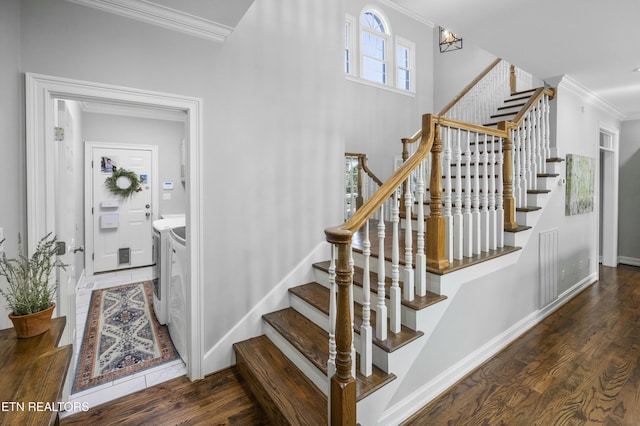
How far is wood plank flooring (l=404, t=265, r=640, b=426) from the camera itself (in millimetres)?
1839

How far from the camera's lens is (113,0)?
1.87 m

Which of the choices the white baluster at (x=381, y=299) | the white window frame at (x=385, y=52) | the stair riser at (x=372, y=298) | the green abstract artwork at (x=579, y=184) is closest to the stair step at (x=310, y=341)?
the white baluster at (x=381, y=299)

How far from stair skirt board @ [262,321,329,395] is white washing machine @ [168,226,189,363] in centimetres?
66

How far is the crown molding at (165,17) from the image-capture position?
1893mm

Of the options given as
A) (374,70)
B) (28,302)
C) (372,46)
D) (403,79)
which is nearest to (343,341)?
(28,302)

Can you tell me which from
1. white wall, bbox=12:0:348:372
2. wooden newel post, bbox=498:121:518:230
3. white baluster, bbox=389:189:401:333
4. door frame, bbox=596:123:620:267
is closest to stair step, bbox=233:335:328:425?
white wall, bbox=12:0:348:372

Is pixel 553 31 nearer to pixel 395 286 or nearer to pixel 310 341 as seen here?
pixel 395 286

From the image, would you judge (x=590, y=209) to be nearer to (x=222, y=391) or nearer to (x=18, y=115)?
(x=222, y=391)

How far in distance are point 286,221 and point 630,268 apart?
19.9ft

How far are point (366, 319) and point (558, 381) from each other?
5.44 ft

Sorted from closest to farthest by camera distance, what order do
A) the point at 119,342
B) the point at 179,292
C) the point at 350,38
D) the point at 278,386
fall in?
the point at 278,386 < the point at 179,292 < the point at 119,342 < the point at 350,38

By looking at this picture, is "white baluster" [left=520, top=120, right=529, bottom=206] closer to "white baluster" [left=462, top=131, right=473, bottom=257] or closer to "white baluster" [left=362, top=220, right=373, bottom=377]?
"white baluster" [left=462, top=131, right=473, bottom=257]

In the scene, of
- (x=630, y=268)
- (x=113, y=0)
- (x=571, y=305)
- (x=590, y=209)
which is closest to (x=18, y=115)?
(x=113, y=0)

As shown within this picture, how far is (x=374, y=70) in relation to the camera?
5.68 meters
